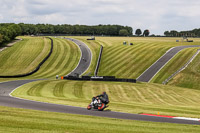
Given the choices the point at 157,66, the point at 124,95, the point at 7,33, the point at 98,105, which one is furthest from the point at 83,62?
the point at 98,105

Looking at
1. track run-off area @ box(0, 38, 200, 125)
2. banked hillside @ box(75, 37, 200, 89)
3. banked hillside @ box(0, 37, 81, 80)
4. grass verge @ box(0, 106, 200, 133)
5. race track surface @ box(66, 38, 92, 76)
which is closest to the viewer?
grass verge @ box(0, 106, 200, 133)

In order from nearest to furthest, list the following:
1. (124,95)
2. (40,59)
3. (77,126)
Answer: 1. (77,126)
2. (124,95)
3. (40,59)

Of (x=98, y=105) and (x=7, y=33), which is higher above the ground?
(x=7, y=33)

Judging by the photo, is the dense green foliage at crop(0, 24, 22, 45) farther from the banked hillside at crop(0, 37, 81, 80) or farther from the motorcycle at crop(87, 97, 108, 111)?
the motorcycle at crop(87, 97, 108, 111)

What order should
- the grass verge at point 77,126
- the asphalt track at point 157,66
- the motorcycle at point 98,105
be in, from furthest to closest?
the asphalt track at point 157,66 < the motorcycle at point 98,105 < the grass verge at point 77,126

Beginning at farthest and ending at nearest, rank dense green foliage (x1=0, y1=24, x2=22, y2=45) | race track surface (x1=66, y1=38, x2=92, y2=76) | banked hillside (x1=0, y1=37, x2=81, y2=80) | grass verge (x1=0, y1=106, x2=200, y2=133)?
dense green foliage (x1=0, y1=24, x2=22, y2=45)
banked hillside (x1=0, y1=37, x2=81, y2=80)
race track surface (x1=66, y1=38, x2=92, y2=76)
grass verge (x1=0, y1=106, x2=200, y2=133)

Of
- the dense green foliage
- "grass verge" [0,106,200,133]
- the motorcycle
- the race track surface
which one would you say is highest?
the dense green foliage

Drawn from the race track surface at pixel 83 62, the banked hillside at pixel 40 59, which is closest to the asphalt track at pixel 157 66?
the race track surface at pixel 83 62

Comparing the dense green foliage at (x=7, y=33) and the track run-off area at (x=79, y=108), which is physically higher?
the dense green foliage at (x=7, y=33)

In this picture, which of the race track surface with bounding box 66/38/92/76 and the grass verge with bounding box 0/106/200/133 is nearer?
the grass verge with bounding box 0/106/200/133

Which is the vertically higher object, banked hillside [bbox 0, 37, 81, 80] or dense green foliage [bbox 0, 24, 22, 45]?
dense green foliage [bbox 0, 24, 22, 45]

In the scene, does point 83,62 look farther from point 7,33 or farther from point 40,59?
point 7,33

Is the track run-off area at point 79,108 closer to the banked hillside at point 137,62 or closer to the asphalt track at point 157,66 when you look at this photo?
the asphalt track at point 157,66

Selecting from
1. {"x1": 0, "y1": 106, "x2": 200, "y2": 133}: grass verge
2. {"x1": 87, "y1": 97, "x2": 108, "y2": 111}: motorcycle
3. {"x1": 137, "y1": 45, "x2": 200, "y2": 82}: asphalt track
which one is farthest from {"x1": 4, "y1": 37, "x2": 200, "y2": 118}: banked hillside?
{"x1": 0, "y1": 106, "x2": 200, "y2": 133}: grass verge
